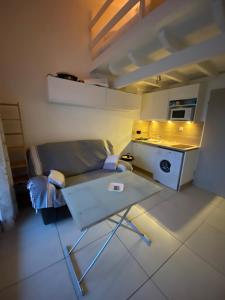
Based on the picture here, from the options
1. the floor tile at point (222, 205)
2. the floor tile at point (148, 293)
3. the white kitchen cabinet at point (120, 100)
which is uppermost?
the white kitchen cabinet at point (120, 100)

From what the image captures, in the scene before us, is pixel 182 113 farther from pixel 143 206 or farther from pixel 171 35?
pixel 143 206

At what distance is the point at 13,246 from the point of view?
4.74ft

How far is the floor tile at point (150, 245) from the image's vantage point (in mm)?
1345

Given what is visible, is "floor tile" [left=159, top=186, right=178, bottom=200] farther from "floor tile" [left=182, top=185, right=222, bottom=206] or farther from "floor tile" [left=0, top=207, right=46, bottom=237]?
"floor tile" [left=0, top=207, right=46, bottom=237]

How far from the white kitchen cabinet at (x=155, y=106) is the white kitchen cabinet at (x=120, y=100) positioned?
382 millimetres

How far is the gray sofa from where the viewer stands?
161 cm

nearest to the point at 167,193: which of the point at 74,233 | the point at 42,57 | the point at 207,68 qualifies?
the point at 74,233

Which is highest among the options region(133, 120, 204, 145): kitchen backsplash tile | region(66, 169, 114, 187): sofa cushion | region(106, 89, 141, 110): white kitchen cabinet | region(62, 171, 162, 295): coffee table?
region(106, 89, 141, 110): white kitchen cabinet

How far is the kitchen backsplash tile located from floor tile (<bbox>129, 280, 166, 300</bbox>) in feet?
8.95

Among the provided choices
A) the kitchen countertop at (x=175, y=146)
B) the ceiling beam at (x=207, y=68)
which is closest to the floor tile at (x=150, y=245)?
the kitchen countertop at (x=175, y=146)

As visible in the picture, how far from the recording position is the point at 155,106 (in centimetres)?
321

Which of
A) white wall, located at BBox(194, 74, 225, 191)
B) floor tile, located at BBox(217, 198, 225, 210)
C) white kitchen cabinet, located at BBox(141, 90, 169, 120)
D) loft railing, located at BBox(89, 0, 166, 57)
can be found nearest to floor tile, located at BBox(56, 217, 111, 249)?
floor tile, located at BBox(217, 198, 225, 210)

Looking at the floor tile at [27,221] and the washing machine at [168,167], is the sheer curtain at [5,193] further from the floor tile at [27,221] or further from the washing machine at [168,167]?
the washing machine at [168,167]

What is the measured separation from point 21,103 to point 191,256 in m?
3.17
